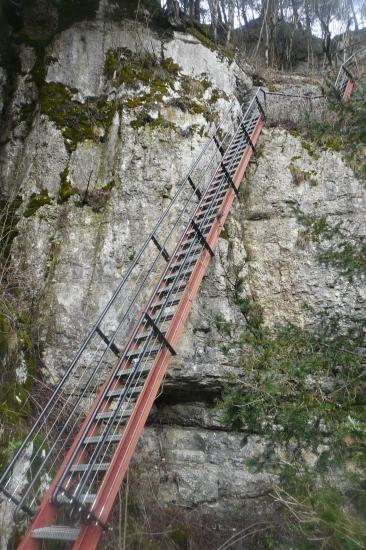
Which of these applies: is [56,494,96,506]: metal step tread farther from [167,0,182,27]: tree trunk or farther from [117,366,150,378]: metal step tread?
[167,0,182,27]: tree trunk

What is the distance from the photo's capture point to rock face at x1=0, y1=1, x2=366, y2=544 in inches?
248

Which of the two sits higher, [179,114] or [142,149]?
[179,114]

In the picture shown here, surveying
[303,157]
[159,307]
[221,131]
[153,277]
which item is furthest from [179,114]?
[159,307]

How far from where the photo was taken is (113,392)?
494 centimetres

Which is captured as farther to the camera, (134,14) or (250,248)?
(134,14)

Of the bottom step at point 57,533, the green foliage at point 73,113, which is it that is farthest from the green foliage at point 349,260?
the green foliage at point 73,113

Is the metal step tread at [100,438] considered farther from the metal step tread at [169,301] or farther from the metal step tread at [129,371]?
the metal step tread at [169,301]

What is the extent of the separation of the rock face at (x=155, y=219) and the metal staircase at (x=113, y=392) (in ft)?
1.29

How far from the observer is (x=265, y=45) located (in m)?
14.1

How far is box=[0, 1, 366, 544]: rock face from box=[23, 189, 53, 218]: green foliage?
0.07 ft

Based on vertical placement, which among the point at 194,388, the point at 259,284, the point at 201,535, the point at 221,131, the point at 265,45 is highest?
the point at 265,45

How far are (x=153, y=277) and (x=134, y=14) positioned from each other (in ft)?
17.6

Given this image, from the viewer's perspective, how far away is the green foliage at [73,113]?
8016mm

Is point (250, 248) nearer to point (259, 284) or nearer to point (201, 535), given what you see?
point (259, 284)
